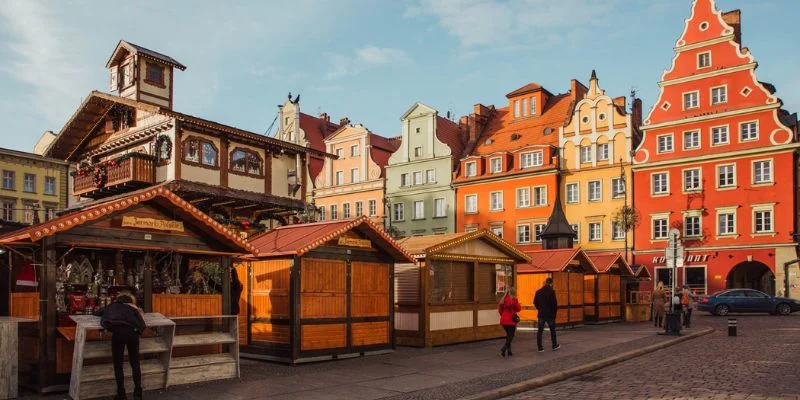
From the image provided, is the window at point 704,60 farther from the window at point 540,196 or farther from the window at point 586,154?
the window at point 540,196

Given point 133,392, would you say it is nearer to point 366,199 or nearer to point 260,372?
point 260,372

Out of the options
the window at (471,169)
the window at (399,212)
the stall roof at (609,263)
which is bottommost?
the stall roof at (609,263)

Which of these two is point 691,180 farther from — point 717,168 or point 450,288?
point 450,288

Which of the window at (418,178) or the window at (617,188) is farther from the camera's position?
the window at (418,178)

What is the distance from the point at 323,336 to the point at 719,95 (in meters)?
38.8

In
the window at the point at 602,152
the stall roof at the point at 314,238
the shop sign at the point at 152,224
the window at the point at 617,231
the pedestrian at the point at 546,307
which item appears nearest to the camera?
the shop sign at the point at 152,224

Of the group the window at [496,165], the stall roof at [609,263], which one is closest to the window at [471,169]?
the window at [496,165]

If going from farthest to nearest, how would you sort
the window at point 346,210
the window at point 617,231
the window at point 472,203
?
the window at point 346,210, the window at point 472,203, the window at point 617,231

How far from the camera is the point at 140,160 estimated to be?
93.8ft

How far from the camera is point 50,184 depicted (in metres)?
53.7

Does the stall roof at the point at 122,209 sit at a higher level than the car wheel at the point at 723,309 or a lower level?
higher

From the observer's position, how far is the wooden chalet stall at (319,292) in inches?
Answer: 659

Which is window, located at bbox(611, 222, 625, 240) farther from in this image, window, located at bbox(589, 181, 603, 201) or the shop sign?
the shop sign

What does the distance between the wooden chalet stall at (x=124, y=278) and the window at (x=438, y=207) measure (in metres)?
43.6
